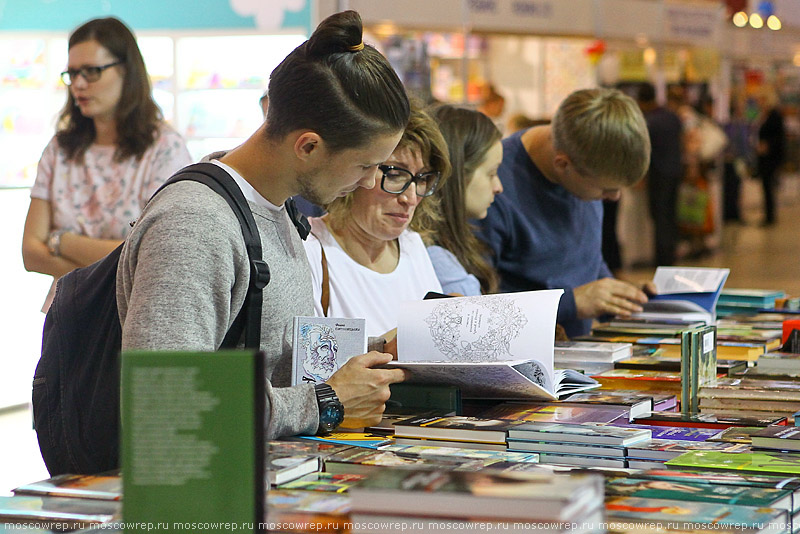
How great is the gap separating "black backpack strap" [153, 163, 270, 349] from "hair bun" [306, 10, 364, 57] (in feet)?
0.87

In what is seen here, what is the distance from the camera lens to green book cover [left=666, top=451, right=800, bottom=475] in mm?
1641

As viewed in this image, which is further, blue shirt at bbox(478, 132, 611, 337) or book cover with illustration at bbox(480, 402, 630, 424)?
blue shirt at bbox(478, 132, 611, 337)

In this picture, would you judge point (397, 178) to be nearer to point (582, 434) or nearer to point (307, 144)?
point (307, 144)

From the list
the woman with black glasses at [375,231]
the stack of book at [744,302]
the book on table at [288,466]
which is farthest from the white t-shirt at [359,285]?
the stack of book at [744,302]

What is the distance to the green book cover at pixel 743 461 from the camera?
164 cm

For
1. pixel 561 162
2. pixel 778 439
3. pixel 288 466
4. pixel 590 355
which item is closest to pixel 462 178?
pixel 561 162

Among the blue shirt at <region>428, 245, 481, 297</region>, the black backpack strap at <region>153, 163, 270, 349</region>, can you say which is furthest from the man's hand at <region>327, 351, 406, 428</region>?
the blue shirt at <region>428, 245, 481, 297</region>

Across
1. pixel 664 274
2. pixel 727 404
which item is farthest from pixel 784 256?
pixel 727 404

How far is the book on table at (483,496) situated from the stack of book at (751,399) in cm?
107

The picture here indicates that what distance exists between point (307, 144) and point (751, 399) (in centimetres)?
100

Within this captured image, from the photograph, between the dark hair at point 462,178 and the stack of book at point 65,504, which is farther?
the dark hair at point 462,178

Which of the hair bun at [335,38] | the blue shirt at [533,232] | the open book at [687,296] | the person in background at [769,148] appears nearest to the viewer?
the hair bun at [335,38]

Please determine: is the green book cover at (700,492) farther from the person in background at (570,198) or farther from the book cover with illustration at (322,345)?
the person in background at (570,198)

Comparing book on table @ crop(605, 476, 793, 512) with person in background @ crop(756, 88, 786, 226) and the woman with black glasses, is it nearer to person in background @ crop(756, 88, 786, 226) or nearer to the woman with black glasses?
the woman with black glasses
